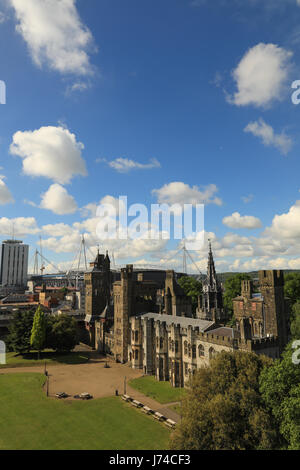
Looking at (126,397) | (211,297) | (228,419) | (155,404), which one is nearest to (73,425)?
(126,397)

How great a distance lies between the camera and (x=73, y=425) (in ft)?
151

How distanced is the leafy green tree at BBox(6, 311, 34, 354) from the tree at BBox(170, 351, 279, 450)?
6383 centimetres

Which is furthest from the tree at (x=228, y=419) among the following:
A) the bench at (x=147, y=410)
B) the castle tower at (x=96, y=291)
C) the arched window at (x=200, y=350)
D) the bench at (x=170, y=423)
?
the castle tower at (x=96, y=291)

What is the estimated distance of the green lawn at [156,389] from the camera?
5884 centimetres

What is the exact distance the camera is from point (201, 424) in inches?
1277

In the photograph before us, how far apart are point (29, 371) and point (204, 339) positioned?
45678 mm

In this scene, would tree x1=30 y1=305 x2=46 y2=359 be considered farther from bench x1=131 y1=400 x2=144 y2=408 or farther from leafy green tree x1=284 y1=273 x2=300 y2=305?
leafy green tree x1=284 y1=273 x2=300 y2=305

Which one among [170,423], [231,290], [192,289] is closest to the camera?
[170,423]

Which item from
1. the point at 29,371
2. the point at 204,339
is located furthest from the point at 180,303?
the point at 29,371

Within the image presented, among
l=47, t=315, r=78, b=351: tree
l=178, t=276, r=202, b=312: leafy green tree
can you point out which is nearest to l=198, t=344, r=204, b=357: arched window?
l=47, t=315, r=78, b=351: tree

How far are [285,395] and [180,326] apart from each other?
35.1 metres

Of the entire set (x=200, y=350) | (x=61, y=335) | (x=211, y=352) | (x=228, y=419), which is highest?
(x=211, y=352)

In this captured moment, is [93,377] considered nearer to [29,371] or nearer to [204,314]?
[29,371]

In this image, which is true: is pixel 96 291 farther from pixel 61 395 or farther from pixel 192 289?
pixel 61 395
